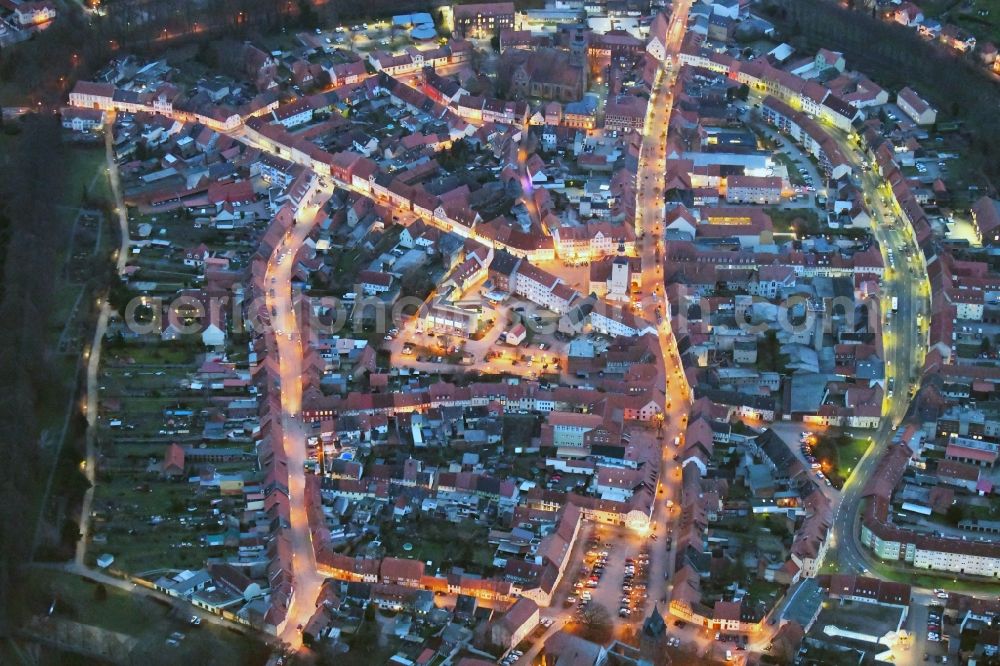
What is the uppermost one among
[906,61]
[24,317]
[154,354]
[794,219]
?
[906,61]

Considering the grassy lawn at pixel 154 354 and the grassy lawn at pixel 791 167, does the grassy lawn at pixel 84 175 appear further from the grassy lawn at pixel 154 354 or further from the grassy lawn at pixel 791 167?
the grassy lawn at pixel 791 167

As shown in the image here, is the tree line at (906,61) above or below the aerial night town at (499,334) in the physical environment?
above

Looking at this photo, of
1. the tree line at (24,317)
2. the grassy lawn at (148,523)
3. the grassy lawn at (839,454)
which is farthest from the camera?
the grassy lawn at (839,454)

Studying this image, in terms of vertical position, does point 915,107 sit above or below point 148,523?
above

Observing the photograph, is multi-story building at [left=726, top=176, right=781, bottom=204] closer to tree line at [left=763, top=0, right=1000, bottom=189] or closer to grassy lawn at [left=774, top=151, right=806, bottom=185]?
grassy lawn at [left=774, top=151, right=806, bottom=185]

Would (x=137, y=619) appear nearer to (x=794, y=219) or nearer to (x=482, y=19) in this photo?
(x=794, y=219)

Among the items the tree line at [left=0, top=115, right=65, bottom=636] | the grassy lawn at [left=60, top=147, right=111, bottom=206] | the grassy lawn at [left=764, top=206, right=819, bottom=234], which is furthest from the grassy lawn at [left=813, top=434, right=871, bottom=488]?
the grassy lawn at [left=60, top=147, right=111, bottom=206]

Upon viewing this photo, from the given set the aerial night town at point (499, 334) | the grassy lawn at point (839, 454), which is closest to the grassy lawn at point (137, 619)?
the aerial night town at point (499, 334)

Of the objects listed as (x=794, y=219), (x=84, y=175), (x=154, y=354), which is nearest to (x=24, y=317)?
(x=154, y=354)
